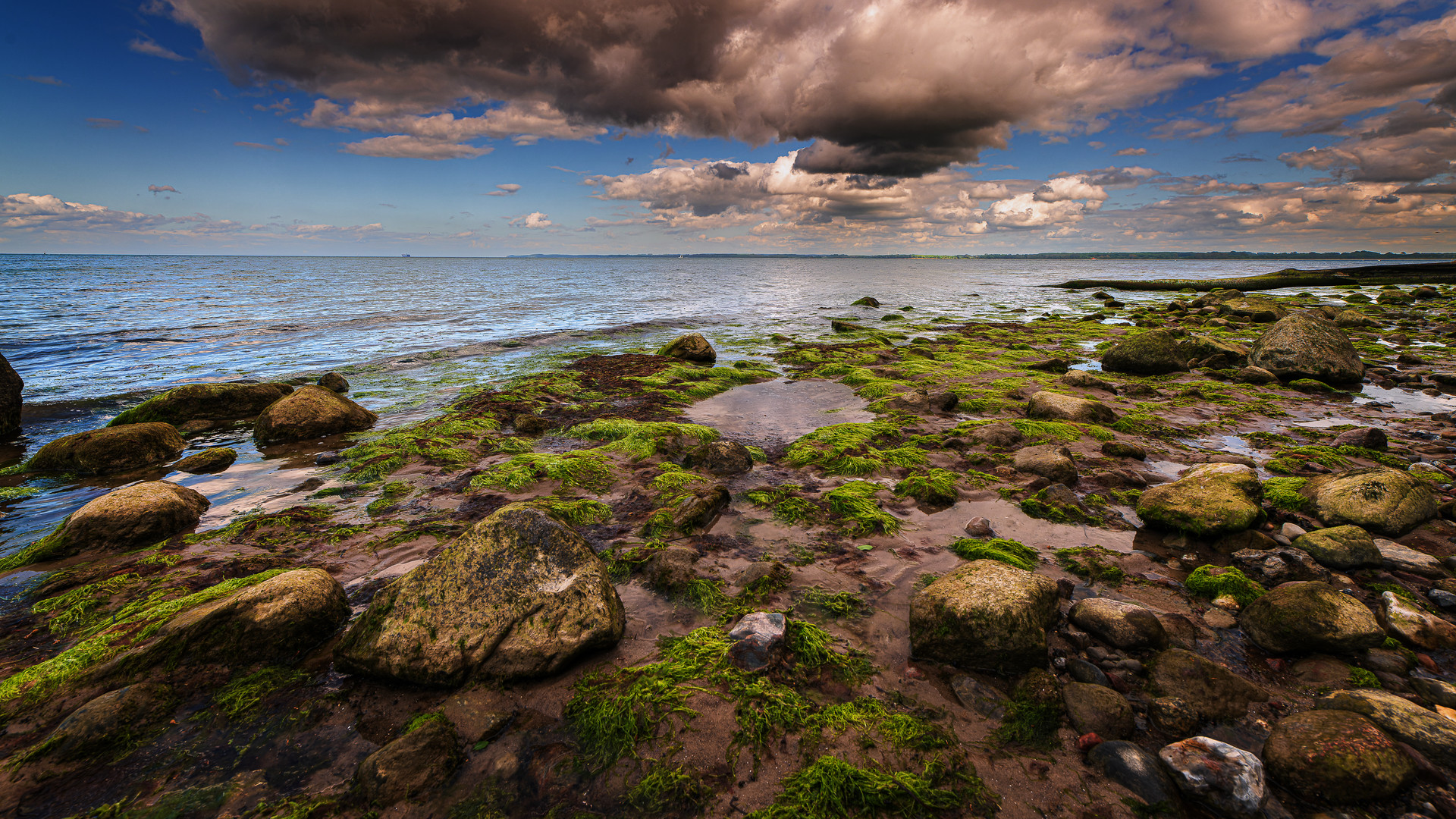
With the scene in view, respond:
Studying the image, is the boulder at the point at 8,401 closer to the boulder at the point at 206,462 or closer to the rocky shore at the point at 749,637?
the rocky shore at the point at 749,637

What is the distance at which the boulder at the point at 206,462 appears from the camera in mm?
7789

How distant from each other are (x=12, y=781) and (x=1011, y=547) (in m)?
7.61

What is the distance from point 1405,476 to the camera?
5430 mm

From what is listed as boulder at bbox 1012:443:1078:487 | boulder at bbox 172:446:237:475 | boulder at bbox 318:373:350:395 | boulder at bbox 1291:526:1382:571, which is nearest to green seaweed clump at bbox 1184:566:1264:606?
boulder at bbox 1291:526:1382:571

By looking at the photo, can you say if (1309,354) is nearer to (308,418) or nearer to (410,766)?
(410,766)

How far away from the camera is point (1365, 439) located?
7754mm

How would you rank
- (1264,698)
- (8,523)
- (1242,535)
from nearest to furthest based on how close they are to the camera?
(1264,698) → (1242,535) → (8,523)

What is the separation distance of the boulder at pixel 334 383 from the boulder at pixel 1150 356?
20828 millimetres

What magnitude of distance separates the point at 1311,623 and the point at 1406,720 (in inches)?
36.5

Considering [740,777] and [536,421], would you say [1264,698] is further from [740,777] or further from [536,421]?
[536,421]

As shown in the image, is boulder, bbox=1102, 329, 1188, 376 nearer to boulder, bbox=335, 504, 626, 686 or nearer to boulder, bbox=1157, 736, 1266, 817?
boulder, bbox=1157, 736, 1266, 817

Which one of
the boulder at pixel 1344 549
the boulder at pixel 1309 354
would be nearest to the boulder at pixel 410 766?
the boulder at pixel 1344 549

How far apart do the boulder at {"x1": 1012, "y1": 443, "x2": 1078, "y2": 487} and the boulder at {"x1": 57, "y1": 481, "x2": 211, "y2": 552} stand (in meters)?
10.9

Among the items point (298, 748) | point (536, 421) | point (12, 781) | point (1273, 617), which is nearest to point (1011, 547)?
point (1273, 617)
